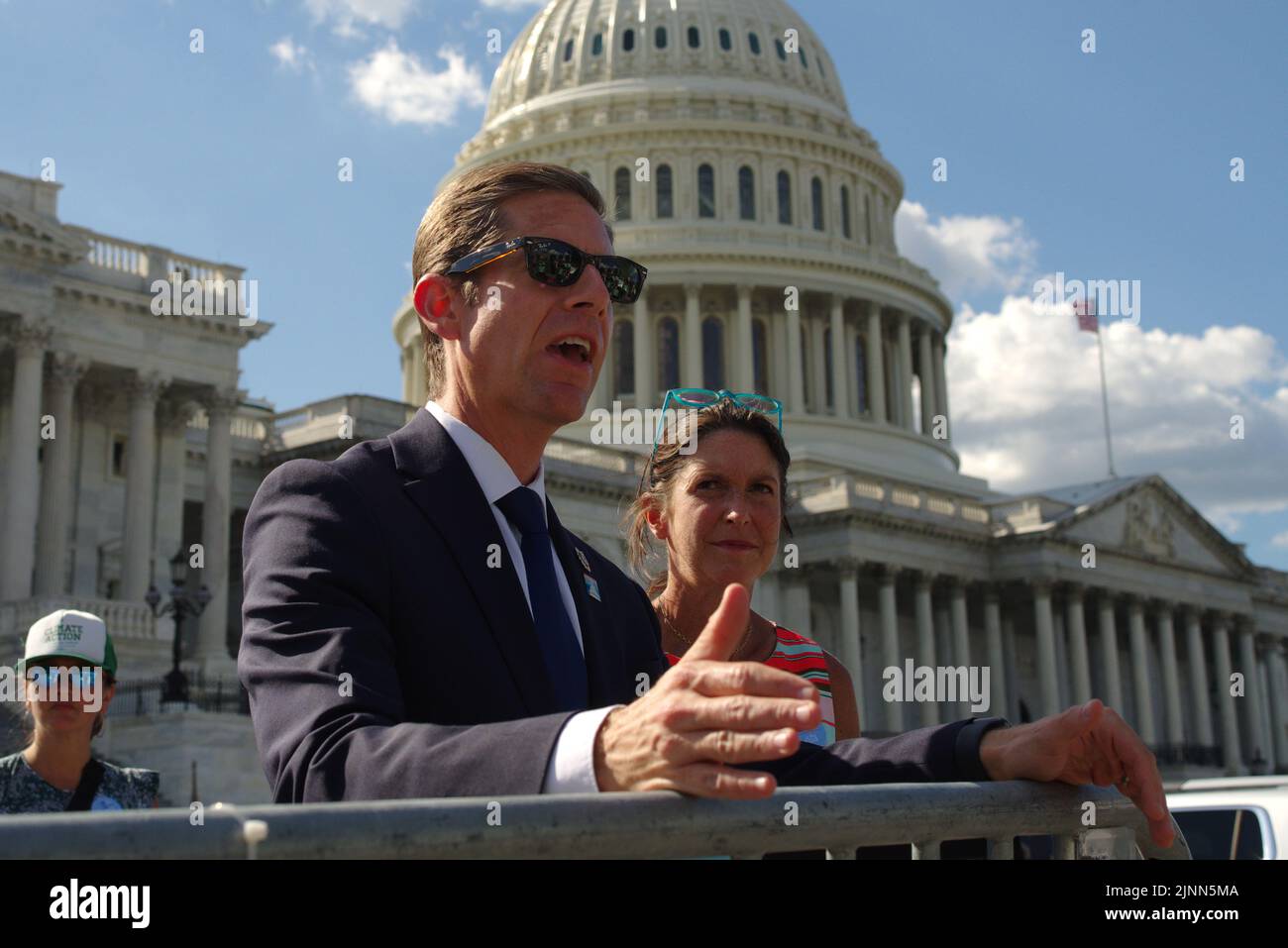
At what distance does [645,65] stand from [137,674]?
52440 mm

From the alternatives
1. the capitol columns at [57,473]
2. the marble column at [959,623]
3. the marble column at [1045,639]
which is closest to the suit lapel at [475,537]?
the capitol columns at [57,473]

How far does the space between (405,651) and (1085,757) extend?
46.8 inches

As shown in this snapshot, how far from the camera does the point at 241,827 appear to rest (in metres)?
1.67

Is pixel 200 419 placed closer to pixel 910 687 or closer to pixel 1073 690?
pixel 910 687

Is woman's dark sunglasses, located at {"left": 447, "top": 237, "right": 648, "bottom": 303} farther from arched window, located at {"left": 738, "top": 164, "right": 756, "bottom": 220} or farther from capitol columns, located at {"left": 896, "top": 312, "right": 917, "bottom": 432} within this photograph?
capitol columns, located at {"left": 896, "top": 312, "right": 917, "bottom": 432}

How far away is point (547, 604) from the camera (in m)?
3.08

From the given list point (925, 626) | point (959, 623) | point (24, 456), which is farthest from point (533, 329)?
point (959, 623)

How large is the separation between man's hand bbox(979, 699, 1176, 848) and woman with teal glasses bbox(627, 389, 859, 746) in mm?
2455

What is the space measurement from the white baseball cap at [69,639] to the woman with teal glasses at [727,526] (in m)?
1.89

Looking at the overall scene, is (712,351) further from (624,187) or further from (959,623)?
(959,623)

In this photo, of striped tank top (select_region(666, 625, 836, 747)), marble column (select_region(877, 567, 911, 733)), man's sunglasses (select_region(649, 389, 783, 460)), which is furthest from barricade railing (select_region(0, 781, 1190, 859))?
marble column (select_region(877, 567, 911, 733))

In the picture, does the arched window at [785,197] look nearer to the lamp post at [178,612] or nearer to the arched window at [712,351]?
the arched window at [712,351]

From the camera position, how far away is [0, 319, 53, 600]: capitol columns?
33.5m

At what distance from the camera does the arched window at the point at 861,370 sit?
246 ft
